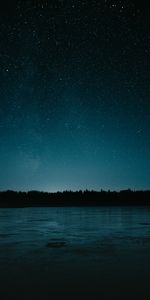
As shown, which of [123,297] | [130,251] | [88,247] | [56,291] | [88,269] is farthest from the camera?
[88,247]

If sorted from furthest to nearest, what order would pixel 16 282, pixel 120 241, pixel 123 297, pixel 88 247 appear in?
pixel 120 241 < pixel 88 247 < pixel 16 282 < pixel 123 297

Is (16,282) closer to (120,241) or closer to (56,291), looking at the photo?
(56,291)

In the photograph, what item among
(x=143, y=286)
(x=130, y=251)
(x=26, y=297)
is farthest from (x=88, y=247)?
(x=26, y=297)

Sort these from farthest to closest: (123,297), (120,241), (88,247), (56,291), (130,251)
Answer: (120,241)
(88,247)
(130,251)
(56,291)
(123,297)

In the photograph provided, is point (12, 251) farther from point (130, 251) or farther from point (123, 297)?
point (123, 297)

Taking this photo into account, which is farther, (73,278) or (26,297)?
(73,278)

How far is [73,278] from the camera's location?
46.6 ft

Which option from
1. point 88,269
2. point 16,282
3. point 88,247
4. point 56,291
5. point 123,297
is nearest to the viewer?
point 123,297

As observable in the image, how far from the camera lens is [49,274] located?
580 inches

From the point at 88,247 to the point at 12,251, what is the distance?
4.08 metres

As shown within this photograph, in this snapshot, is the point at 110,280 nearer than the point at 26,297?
No

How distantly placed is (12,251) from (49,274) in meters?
6.25

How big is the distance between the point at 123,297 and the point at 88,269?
4.30m

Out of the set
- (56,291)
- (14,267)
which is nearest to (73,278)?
(56,291)
